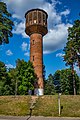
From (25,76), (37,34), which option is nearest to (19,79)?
(25,76)

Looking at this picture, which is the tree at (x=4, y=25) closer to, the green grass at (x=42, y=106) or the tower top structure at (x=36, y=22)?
the green grass at (x=42, y=106)

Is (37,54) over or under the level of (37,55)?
over

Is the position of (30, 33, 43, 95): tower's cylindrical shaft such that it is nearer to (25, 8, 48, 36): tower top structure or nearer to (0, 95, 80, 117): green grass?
(25, 8, 48, 36): tower top structure

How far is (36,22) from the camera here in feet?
174

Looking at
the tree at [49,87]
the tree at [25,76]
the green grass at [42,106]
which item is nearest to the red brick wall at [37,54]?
the tree at [25,76]

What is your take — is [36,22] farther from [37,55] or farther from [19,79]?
[19,79]

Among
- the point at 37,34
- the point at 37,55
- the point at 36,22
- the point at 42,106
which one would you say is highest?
the point at 36,22

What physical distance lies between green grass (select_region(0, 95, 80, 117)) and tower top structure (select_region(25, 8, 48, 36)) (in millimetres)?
22316

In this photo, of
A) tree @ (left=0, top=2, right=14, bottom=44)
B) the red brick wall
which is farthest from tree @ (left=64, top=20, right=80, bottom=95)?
tree @ (left=0, top=2, right=14, bottom=44)

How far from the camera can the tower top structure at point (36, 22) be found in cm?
5287

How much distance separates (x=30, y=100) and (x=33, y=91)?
1706cm

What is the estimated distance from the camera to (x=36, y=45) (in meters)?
52.1

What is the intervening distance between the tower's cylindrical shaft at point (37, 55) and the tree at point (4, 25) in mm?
23162

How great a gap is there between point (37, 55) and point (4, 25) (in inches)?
960
